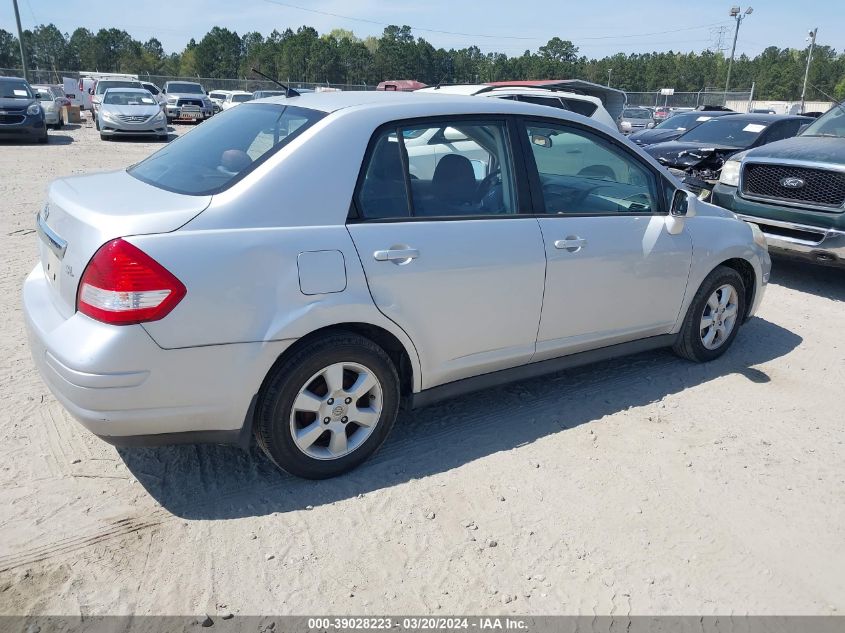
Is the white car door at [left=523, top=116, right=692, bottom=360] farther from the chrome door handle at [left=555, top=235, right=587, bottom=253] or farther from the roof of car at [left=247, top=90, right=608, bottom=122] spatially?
the roof of car at [left=247, top=90, right=608, bottom=122]

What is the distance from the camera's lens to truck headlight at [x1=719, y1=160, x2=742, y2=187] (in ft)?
25.6

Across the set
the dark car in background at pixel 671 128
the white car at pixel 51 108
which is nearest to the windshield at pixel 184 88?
the white car at pixel 51 108

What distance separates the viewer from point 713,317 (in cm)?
483

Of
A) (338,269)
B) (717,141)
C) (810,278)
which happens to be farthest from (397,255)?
(717,141)

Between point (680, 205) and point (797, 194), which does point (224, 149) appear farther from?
A: point (797, 194)

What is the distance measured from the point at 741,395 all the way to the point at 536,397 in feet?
4.50

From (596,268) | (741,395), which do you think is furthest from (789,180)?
(596,268)

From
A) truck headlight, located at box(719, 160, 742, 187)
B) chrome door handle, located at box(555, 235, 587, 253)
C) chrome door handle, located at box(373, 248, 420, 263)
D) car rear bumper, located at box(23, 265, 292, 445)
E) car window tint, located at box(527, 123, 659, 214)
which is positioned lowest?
car rear bumper, located at box(23, 265, 292, 445)

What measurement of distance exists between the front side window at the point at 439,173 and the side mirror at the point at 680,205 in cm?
119

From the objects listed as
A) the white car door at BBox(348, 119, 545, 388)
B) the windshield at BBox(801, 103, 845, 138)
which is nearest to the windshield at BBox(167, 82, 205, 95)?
the windshield at BBox(801, 103, 845, 138)

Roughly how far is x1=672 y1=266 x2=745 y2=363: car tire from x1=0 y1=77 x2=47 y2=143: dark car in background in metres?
18.1

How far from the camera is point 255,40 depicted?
313 ft

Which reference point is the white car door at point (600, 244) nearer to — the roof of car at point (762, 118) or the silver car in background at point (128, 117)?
the roof of car at point (762, 118)

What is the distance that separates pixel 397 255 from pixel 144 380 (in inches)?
47.5
